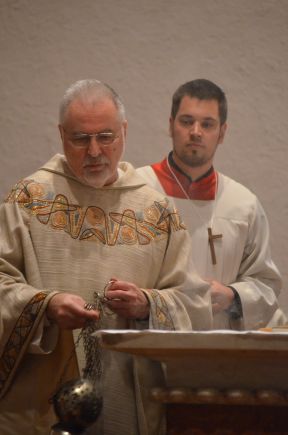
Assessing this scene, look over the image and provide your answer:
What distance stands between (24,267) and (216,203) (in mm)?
1925

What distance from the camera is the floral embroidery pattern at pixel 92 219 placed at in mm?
4145

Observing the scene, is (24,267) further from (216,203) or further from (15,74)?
(15,74)

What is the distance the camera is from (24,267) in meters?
4.02

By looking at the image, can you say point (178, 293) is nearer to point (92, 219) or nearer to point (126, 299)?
point (126, 299)

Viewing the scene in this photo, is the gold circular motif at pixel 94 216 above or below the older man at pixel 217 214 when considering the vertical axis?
above

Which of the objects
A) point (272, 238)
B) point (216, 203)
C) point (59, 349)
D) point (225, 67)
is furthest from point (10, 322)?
point (225, 67)

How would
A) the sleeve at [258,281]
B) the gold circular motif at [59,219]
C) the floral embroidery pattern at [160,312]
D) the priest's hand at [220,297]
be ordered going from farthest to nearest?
the sleeve at [258,281]
the priest's hand at [220,297]
the gold circular motif at [59,219]
the floral embroidery pattern at [160,312]

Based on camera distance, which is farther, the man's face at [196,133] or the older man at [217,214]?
the man's face at [196,133]

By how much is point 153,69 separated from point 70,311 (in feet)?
9.60

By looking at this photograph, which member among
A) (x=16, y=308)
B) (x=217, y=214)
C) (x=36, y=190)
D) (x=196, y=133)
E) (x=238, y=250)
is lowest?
(x=238, y=250)

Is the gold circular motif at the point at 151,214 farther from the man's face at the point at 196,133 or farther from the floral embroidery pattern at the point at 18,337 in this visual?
the man's face at the point at 196,133

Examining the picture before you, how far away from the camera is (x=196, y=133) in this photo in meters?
5.62

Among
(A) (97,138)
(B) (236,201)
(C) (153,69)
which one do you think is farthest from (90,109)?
(C) (153,69)

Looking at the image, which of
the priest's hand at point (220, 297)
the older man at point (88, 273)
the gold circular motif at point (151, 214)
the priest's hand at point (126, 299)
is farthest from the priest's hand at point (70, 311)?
the priest's hand at point (220, 297)
